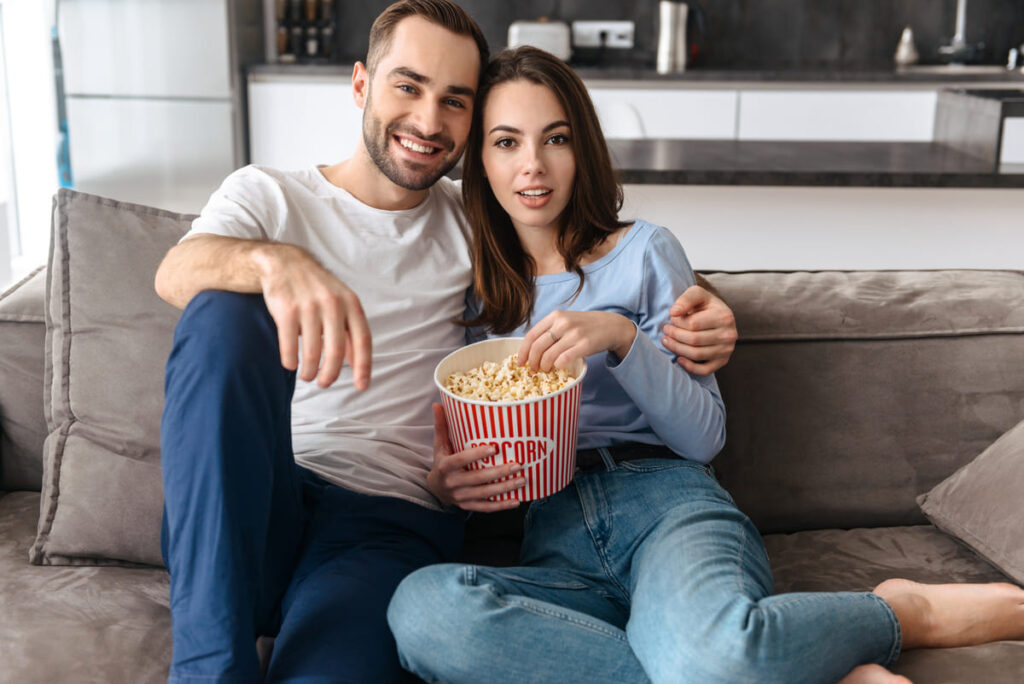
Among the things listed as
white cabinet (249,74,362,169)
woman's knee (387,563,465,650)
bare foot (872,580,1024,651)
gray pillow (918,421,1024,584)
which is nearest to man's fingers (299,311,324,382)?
woman's knee (387,563,465,650)

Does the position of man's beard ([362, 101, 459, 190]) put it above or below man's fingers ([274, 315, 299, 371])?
above

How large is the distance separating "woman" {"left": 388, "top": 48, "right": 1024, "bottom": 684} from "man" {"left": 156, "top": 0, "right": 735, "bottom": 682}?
0.07 meters

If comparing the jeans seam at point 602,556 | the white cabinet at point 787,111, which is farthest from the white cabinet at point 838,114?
the jeans seam at point 602,556

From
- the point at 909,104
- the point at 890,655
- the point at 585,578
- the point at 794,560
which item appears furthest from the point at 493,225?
the point at 909,104

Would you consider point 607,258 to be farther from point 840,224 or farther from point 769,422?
point 840,224

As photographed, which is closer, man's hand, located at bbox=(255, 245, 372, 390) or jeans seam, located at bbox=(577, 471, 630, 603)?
man's hand, located at bbox=(255, 245, 372, 390)

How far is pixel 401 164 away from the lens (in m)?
1.56

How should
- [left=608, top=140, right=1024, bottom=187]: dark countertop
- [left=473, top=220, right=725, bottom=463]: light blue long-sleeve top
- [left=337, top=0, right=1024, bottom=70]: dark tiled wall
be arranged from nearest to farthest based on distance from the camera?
[left=473, top=220, right=725, bottom=463]: light blue long-sleeve top
[left=608, top=140, right=1024, bottom=187]: dark countertop
[left=337, top=0, right=1024, bottom=70]: dark tiled wall

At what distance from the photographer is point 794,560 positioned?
1544mm

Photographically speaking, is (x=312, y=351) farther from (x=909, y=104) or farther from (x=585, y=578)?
(x=909, y=104)

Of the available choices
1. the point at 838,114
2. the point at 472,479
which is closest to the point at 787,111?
the point at 838,114

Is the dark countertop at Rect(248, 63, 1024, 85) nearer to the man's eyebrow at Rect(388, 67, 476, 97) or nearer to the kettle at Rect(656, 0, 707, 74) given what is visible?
the kettle at Rect(656, 0, 707, 74)

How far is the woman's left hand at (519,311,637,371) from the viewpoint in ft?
4.13

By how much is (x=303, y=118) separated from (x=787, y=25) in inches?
92.2
